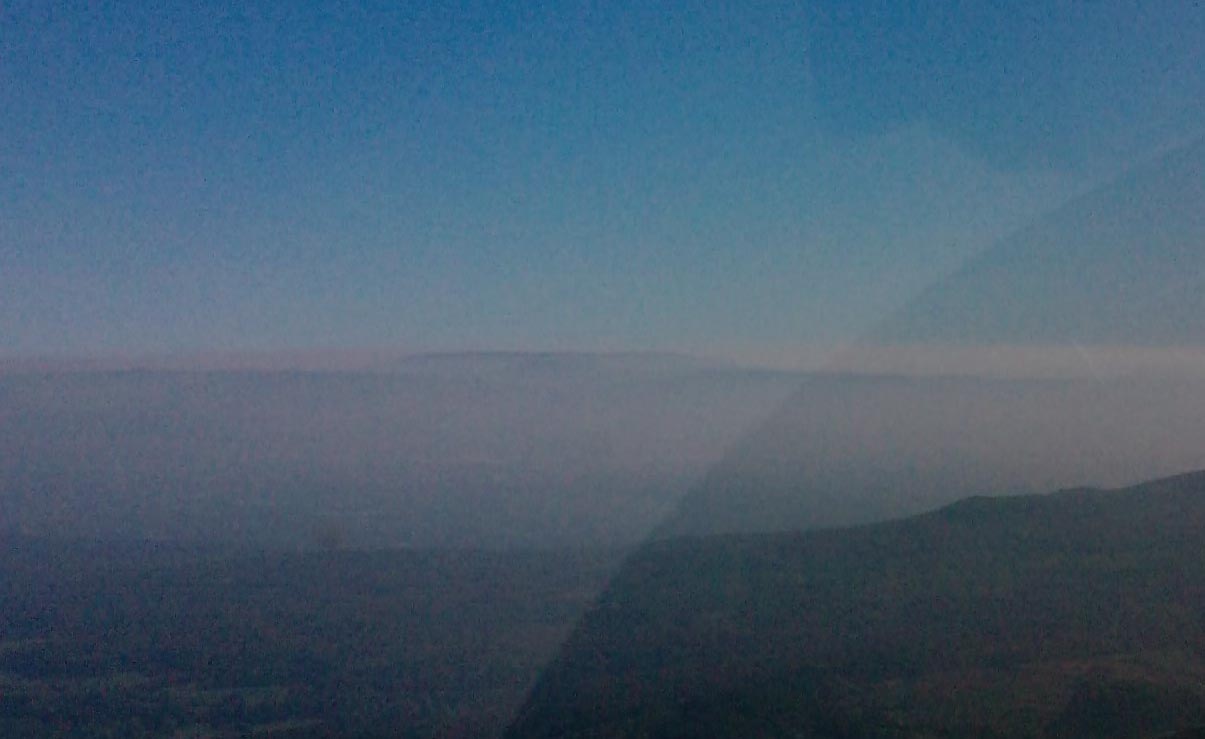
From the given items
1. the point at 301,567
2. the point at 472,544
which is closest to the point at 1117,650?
the point at 301,567

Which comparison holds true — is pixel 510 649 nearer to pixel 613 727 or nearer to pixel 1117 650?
pixel 613 727

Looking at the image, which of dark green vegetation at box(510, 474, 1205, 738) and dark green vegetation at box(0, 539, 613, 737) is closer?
dark green vegetation at box(510, 474, 1205, 738)

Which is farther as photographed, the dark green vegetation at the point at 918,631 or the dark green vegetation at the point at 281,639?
the dark green vegetation at the point at 281,639

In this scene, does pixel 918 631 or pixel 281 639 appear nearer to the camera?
pixel 918 631
